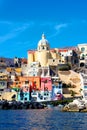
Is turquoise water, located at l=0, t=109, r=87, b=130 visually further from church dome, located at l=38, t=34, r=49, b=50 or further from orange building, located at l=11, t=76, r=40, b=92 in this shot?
church dome, located at l=38, t=34, r=49, b=50

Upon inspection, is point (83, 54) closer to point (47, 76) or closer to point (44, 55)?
point (44, 55)

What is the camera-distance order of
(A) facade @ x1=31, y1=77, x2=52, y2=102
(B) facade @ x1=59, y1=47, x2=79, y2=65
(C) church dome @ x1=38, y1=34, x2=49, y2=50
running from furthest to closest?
(C) church dome @ x1=38, y1=34, x2=49, y2=50 → (B) facade @ x1=59, y1=47, x2=79, y2=65 → (A) facade @ x1=31, y1=77, x2=52, y2=102

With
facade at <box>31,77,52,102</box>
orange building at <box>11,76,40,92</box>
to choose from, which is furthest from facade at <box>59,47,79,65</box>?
facade at <box>31,77,52,102</box>

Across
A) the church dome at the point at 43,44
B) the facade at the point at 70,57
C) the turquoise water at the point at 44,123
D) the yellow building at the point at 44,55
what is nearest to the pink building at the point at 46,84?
the yellow building at the point at 44,55

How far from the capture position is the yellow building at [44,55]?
345 ft

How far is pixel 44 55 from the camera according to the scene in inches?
4195

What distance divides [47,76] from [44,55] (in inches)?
392

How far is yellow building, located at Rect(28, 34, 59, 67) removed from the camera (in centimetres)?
10509

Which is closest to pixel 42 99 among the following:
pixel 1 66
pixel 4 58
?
pixel 1 66

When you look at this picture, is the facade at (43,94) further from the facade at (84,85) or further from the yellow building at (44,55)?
the yellow building at (44,55)

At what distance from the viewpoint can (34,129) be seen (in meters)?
36.0

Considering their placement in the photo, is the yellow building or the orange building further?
the yellow building

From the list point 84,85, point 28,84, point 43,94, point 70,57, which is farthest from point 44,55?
point 84,85

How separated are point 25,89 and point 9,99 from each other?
3915 mm
